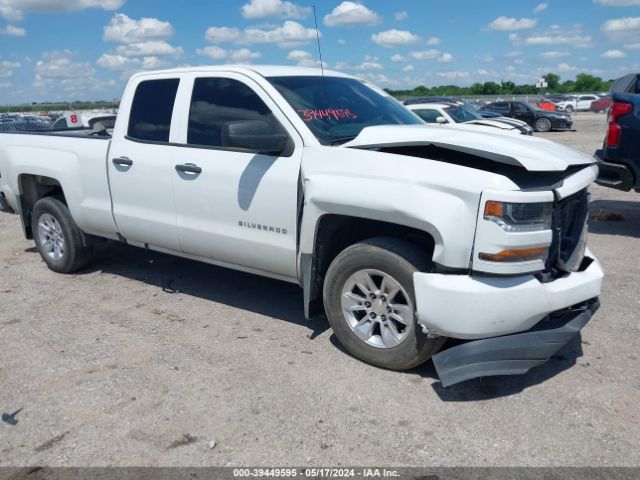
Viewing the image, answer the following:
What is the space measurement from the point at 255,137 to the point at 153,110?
1540 mm

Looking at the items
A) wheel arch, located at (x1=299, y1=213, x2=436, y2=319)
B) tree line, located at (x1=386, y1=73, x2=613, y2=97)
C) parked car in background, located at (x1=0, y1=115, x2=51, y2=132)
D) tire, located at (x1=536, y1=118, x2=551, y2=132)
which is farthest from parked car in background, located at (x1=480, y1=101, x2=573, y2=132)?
tree line, located at (x1=386, y1=73, x2=613, y2=97)

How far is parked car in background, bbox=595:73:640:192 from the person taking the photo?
22.6 ft

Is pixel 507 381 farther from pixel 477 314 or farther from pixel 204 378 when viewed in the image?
pixel 204 378

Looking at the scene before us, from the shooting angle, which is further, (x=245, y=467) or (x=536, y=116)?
(x=536, y=116)

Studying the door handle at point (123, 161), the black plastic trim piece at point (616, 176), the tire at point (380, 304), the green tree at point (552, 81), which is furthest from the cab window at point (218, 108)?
the green tree at point (552, 81)

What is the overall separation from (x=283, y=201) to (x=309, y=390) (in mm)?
1322

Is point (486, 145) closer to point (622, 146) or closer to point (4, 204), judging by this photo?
point (622, 146)

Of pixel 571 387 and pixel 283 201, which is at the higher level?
pixel 283 201

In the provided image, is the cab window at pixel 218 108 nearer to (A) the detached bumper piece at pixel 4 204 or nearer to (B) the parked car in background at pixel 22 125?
(A) the detached bumper piece at pixel 4 204

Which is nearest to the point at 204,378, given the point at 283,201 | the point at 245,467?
the point at 245,467

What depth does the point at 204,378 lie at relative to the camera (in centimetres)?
387

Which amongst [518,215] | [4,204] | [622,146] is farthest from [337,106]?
[4,204]

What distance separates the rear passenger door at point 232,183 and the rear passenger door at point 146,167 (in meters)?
0.14

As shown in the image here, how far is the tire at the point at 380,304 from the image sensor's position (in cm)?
359
